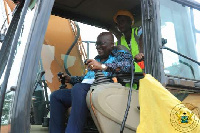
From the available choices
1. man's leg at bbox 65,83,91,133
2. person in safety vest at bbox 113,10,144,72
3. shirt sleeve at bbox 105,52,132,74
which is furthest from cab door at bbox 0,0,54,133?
person in safety vest at bbox 113,10,144,72

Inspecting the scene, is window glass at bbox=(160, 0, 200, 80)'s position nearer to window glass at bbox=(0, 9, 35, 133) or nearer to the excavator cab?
the excavator cab

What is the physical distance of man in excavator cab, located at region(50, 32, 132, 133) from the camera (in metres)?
2.17

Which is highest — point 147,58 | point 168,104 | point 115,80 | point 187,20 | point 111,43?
point 187,20

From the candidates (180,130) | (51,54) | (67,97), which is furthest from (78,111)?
(51,54)

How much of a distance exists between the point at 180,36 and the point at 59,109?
1.30m

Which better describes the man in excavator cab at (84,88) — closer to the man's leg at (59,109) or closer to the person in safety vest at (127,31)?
the man's leg at (59,109)

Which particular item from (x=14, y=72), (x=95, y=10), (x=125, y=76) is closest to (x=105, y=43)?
(x=125, y=76)

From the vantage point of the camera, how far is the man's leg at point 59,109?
2.56 meters

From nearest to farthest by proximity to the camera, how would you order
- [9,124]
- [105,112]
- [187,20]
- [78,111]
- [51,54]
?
[9,124], [105,112], [78,111], [187,20], [51,54]

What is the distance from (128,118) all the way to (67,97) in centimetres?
86

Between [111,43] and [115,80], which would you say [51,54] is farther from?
[115,80]

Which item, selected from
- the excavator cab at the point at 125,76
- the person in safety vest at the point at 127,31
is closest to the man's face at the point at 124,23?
the person in safety vest at the point at 127,31

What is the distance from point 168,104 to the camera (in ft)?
5.84

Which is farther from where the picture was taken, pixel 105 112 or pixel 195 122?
pixel 105 112
